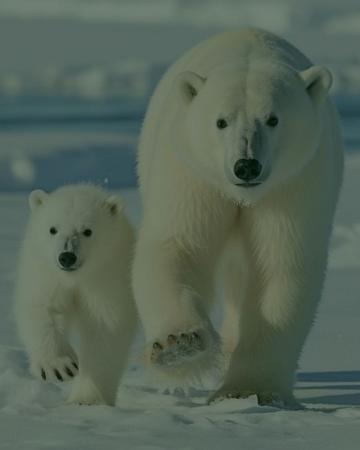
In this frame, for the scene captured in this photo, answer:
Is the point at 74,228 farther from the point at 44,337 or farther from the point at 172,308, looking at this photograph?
the point at 172,308

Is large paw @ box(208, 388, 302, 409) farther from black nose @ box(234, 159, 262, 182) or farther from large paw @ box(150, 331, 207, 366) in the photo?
black nose @ box(234, 159, 262, 182)

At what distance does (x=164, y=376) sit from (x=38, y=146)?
7.88m

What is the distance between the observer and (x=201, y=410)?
3.57m

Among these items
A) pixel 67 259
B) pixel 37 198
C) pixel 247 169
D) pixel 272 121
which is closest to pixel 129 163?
pixel 37 198

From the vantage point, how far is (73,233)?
4.04 m

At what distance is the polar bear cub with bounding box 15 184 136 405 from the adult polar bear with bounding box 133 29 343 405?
242 mm

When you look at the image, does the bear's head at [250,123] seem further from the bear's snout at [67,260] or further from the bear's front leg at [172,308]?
the bear's snout at [67,260]

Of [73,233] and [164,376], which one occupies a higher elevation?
[73,233]

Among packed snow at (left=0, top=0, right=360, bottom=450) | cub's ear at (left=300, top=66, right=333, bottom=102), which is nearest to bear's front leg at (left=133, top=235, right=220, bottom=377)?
packed snow at (left=0, top=0, right=360, bottom=450)

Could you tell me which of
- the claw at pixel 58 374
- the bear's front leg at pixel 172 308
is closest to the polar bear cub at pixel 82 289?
the claw at pixel 58 374

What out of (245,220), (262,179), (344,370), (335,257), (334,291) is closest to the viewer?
(262,179)

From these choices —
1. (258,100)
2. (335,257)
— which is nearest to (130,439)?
(258,100)

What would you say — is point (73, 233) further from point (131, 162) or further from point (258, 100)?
point (131, 162)

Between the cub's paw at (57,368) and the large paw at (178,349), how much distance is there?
35cm
